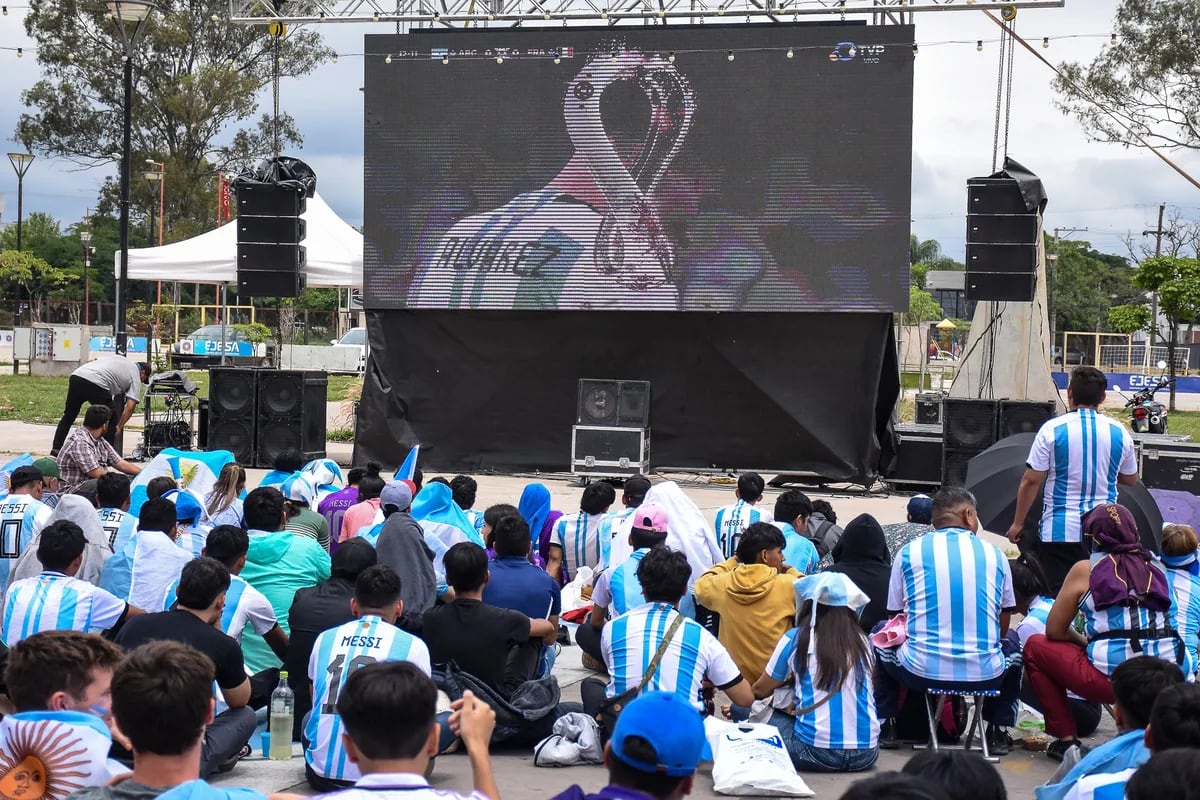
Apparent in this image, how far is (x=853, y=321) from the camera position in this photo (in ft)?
46.9

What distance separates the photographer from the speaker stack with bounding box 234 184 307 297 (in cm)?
1462

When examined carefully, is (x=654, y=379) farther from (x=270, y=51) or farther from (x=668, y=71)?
(x=270, y=51)

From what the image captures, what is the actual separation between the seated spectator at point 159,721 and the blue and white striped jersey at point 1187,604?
3834 millimetres

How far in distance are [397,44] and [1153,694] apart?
41.9 ft

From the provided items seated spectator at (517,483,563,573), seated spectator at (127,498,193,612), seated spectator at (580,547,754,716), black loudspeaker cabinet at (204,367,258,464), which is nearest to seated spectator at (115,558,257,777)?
seated spectator at (127,498,193,612)

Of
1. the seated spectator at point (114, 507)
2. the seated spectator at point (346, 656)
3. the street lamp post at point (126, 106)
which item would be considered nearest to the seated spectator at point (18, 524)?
the seated spectator at point (114, 507)

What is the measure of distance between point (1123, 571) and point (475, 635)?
2.41m

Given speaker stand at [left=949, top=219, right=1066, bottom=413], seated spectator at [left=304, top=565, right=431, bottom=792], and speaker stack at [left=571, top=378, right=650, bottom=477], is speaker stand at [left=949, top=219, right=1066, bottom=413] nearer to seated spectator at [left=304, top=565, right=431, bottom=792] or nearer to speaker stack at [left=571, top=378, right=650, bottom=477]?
speaker stack at [left=571, top=378, right=650, bottom=477]

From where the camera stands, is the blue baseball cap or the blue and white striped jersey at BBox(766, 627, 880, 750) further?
the blue and white striped jersey at BBox(766, 627, 880, 750)

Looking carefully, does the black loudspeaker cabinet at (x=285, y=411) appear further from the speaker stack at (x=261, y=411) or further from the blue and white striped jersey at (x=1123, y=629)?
the blue and white striped jersey at (x=1123, y=629)

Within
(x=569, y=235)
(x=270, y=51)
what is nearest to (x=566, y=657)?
(x=569, y=235)

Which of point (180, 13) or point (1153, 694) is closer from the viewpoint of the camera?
point (1153, 694)

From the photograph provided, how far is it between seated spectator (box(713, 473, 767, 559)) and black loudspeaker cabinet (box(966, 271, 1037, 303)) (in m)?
6.63

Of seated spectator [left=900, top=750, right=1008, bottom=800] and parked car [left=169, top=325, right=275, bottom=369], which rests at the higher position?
parked car [left=169, top=325, right=275, bottom=369]
